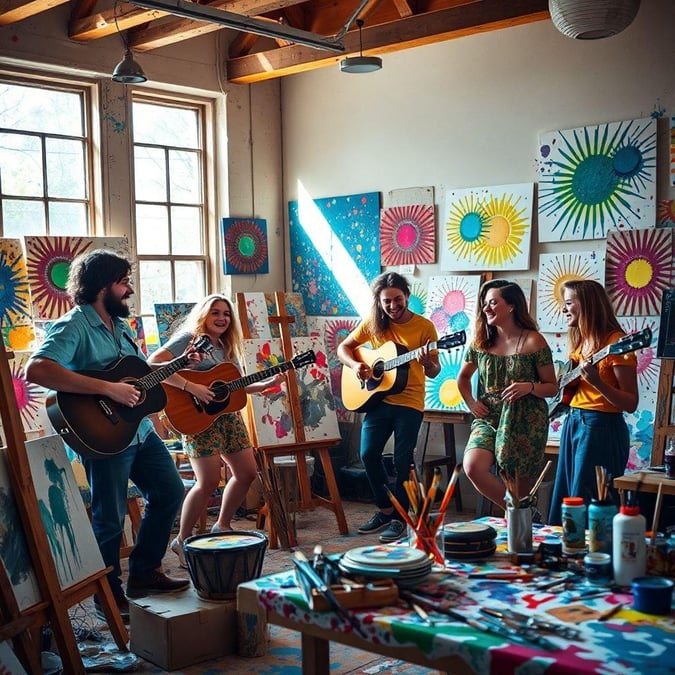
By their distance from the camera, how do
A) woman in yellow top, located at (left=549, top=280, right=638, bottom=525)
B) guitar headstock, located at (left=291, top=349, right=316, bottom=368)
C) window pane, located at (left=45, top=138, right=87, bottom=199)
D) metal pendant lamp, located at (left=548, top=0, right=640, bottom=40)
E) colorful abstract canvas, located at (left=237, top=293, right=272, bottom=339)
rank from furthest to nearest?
1. colorful abstract canvas, located at (left=237, top=293, right=272, bottom=339)
2. window pane, located at (left=45, top=138, right=87, bottom=199)
3. guitar headstock, located at (left=291, top=349, right=316, bottom=368)
4. woman in yellow top, located at (left=549, top=280, right=638, bottom=525)
5. metal pendant lamp, located at (left=548, top=0, right=640, bottom=40)

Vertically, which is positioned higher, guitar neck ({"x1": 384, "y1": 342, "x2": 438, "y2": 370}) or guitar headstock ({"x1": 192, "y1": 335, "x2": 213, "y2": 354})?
guitar headstock ({"x1": 192, "y1": 335, "x2": 213, "y2": 354})

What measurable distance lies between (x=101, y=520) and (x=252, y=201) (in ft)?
12.5

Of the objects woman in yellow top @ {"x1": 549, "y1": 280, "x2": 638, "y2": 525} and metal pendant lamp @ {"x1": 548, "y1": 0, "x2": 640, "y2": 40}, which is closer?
metal pendant lamp @ {"x1": 548, "y1": 0, "x2": 640, "y2": 40}

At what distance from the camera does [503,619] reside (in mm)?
2225

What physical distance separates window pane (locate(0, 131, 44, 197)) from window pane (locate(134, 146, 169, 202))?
2.52ft

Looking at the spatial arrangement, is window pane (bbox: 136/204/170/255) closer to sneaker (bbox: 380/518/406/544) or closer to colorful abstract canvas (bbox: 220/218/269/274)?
colorful abstract canvas (bbox: 220/218/269/274)

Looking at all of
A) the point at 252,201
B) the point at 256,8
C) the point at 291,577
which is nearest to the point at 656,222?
the point at 256,8

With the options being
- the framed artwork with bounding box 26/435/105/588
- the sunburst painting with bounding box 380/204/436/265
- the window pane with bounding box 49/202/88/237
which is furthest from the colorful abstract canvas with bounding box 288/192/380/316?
the framed artwork with bounding box 26/435/105/588

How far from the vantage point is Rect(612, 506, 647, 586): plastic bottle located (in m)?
2.51

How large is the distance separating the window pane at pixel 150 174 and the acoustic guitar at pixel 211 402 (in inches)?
86.0

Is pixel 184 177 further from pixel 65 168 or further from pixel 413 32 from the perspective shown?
pixel 413 32

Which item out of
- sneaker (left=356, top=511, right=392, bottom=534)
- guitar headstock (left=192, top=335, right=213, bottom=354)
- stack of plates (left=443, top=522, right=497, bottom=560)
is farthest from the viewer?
sneaker (left=356, top=511, right=392, bottom=534)

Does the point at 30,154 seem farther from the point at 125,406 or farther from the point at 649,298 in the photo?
the point at 649,298

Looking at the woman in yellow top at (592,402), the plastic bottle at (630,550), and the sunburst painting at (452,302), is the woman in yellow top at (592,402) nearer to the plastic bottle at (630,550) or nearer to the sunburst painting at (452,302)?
the plastic bottle at (630,550)
